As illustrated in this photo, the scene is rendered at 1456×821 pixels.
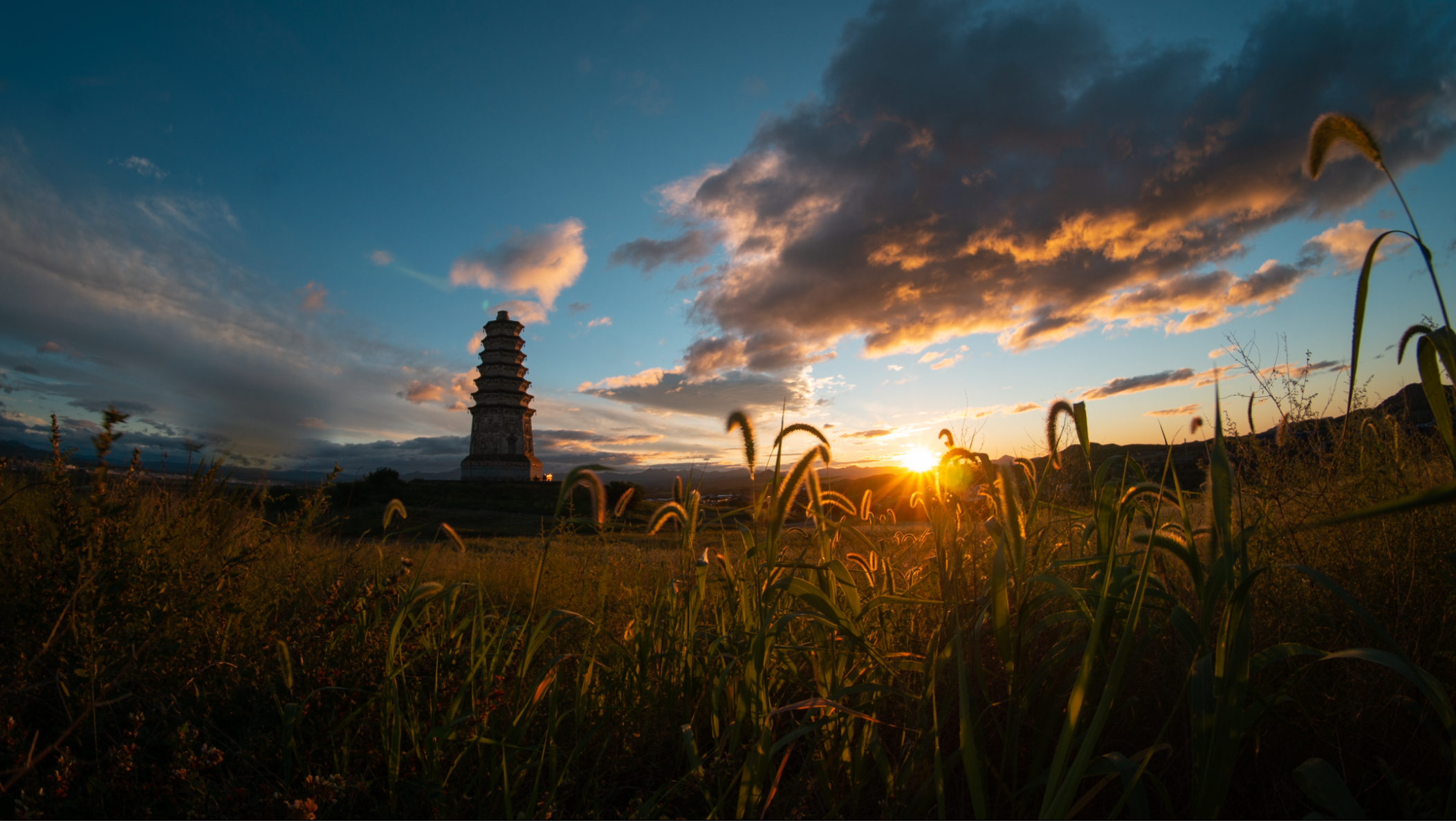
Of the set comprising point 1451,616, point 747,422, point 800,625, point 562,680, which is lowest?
Result: point 562,680

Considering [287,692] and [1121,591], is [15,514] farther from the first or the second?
[1121,591]

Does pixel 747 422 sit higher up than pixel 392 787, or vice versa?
pixel 747 422

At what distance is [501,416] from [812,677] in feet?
128

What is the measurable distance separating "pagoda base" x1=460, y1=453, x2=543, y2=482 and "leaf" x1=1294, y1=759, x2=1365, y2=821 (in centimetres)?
3815

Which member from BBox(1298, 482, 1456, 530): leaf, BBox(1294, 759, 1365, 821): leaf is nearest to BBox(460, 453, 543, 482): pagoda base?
BBox(1294, 759, 1365, 821): leaf

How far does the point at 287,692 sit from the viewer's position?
231 cm

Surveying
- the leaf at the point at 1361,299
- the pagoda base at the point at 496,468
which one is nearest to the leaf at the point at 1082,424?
the leaf at the point at 1361,299

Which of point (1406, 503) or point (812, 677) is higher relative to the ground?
point (1406, 503)

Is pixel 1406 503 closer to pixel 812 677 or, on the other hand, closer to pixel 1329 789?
pixel 1329 789

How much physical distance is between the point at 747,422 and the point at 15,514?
16.0 feet

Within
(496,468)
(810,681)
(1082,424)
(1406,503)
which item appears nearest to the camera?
(1406,503)

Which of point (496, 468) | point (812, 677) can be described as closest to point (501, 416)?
point (496, 468)

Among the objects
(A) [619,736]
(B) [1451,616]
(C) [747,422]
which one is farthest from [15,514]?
(B) [1451,616]

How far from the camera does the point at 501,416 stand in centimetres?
3847
